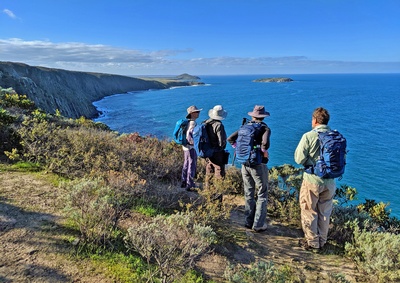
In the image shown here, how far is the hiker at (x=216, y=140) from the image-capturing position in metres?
5.42

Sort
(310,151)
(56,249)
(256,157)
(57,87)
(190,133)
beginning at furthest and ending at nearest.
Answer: (57,87) → (190,133) → (256,157) → (310,151) → (56,249)

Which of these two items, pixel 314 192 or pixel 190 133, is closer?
pixel 314 192

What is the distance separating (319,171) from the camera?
4.24 meters

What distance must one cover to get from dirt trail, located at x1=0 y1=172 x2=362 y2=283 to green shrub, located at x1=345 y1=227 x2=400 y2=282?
198 millimetres

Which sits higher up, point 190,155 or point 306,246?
point 190,155

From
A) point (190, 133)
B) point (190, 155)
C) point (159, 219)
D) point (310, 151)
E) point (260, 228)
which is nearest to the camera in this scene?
point (159, 219)

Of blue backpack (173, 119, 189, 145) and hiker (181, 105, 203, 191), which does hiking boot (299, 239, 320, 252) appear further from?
blue backpack (173, 119, 189, 145)

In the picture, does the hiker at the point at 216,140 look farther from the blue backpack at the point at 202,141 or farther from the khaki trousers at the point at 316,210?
the khaki trousers at the point at 316,210

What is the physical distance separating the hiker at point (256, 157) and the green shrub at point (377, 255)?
152 cm

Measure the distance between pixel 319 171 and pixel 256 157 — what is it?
3.21ft

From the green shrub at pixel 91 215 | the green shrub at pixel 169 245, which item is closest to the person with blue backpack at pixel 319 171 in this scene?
the green shrub at pixel 169 245

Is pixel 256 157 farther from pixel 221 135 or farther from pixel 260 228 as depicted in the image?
pixel 260 228

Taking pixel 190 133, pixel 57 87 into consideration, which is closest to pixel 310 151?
pixel 190 133

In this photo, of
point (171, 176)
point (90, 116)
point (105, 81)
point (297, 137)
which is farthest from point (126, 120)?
point (105, 81)
